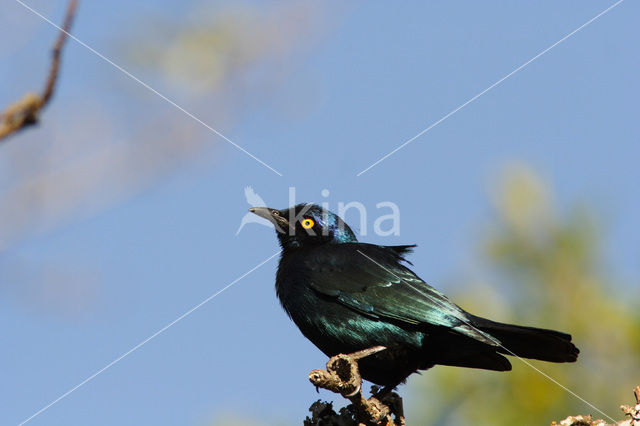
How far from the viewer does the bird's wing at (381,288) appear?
597cm

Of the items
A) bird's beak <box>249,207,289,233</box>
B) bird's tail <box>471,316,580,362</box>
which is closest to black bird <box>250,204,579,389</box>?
bird's tail <box>471,316,580,362</box>

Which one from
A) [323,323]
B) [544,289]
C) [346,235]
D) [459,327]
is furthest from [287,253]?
[544,289]

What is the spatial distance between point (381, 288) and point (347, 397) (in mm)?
1362

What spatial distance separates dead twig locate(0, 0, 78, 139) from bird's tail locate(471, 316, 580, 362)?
4.05 m

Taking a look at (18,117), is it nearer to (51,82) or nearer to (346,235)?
(51,82)

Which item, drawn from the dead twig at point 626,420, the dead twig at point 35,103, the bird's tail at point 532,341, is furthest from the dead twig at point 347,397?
the dead twig at point 35,103

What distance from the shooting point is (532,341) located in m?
5.89

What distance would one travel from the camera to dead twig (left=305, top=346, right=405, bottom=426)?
16.2 feet

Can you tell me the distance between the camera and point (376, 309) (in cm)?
612

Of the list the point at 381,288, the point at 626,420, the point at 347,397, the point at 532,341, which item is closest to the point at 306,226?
the point at 381,288

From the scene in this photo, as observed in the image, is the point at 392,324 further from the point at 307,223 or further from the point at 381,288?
the point at 307,223

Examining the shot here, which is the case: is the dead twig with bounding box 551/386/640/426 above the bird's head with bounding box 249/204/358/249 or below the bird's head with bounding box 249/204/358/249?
below

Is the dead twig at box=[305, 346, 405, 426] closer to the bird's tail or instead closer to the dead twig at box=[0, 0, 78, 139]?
the bird's tail

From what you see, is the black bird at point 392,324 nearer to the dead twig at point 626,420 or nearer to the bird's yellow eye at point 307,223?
the bird's yellow eye at point 307,223
